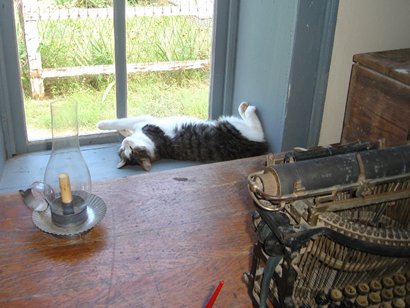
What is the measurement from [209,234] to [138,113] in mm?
1071

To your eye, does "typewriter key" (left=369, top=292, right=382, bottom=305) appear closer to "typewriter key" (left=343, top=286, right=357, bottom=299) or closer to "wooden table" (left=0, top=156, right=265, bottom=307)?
"typewriter key" (left=343, top=286, right=357, bottom=299)

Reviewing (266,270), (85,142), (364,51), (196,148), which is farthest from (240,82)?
(266,270)

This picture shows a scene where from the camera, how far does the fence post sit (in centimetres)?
164

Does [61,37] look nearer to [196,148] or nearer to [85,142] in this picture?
[85,142]

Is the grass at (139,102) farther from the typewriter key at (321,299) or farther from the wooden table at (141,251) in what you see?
the typewriter key at (321,299)

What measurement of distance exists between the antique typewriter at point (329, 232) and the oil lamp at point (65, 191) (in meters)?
0.38

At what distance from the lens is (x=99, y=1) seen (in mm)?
1708

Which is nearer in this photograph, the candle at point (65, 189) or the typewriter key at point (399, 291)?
the typewriter key at point (399, 291)

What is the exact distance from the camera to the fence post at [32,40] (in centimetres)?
164

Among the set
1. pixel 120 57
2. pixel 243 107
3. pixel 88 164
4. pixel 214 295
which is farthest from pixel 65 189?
pixel 243 107

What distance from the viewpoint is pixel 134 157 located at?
1.85 meters

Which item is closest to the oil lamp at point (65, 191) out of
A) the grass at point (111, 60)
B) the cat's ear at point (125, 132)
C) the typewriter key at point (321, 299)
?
the typewriter key at point (321, 299)

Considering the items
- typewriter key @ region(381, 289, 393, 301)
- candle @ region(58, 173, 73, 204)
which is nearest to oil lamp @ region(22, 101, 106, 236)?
candle @ region(58, 173, 73, 204)

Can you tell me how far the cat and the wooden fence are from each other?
21 cm
